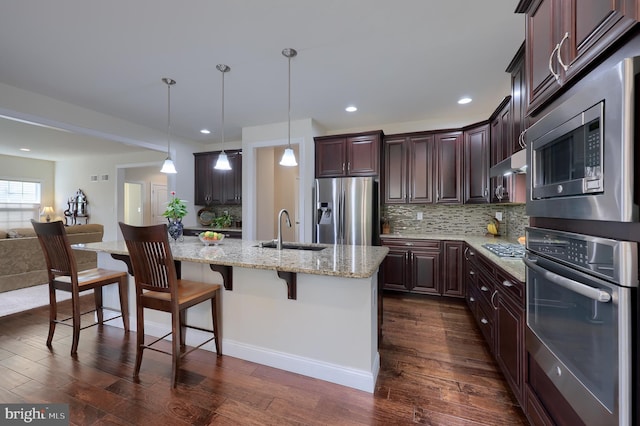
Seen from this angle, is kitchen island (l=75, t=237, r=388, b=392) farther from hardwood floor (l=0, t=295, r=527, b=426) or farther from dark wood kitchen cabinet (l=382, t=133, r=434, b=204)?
dark wood kitchen cabinet (l=382, t=133, r=434, b=204)

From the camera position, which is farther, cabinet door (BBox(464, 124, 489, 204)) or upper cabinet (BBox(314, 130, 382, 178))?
upper cabinet (BBox(314, 130, 382, 178))

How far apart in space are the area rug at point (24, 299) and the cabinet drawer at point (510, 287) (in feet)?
16.3

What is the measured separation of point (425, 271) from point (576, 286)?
2831mm

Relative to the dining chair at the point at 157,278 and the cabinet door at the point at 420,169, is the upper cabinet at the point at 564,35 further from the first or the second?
the cabinet door at the point at 420,169

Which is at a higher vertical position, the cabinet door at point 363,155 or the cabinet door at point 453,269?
the cabinet door at point 363,155

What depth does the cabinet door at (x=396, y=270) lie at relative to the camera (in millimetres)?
3766

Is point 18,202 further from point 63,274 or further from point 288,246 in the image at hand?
point 288,246

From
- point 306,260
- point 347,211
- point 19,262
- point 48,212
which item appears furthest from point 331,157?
point 48,212

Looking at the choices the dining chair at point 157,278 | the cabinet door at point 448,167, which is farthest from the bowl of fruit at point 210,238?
the cabinet door at point 448,167

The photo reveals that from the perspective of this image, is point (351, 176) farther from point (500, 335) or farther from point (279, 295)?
point (500, 335)

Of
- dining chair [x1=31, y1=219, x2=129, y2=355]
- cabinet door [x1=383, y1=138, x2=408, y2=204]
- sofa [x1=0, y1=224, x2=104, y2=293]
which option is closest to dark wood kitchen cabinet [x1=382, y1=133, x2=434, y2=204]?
cabinet door [x1=383, y1=138, x2=408, y2=204]

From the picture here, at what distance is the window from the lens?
7.05 metres

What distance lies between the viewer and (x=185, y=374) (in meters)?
2.01

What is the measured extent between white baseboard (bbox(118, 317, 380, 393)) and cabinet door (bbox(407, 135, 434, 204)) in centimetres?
248
